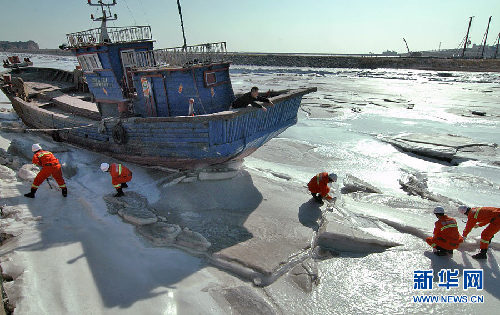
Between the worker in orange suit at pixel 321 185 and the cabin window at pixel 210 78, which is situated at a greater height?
the cabin window at pixel 210 78

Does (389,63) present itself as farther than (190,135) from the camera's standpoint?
Yes

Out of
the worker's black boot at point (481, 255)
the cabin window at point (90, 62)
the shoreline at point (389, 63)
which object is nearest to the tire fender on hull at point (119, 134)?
the cabin window at point (90, 62)

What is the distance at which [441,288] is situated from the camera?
4023mm

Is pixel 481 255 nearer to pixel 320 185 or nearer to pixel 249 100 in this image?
pixel 320 185

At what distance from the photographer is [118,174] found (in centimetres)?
586

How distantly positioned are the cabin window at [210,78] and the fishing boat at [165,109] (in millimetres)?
21

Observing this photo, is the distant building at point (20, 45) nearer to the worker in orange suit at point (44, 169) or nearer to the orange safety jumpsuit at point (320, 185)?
the worker in orange suit at point (44, 169)

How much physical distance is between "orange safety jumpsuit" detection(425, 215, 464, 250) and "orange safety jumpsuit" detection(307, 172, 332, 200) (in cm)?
193

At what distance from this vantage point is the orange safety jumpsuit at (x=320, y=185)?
19.3 ft

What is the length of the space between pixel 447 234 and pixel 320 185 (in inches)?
86.0

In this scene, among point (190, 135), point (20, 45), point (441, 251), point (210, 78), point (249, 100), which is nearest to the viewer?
point (441, 251)

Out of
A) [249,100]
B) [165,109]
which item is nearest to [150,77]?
[165,109]

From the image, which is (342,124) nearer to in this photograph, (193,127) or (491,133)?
(491,133)

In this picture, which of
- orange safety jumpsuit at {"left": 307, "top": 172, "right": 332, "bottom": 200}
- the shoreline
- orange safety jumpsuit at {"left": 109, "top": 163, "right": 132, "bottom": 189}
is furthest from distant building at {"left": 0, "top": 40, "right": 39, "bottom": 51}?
orange safety jumpsuit at {"left": 307, "top": 172, "right": 332, "bottom": 200}
